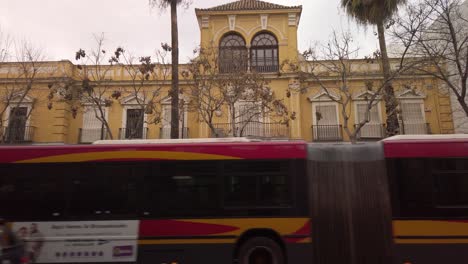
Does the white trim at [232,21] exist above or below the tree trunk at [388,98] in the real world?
above

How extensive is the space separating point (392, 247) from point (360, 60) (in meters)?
16.4

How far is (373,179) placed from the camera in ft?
28.6

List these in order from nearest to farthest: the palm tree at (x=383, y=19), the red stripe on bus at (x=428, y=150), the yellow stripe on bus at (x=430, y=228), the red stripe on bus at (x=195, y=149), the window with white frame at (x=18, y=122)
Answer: the yellow stripe on bus at (x=430, y=228) < the red stripe on bus at (x=428, y=150) < the red stripe on bus at (x=195, y=149) < the palm tree at (x=383, y=19) < the window with white frame at (x=18, y=122)

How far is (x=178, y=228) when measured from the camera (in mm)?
8406

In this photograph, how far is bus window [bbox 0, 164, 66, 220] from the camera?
8.66 meters

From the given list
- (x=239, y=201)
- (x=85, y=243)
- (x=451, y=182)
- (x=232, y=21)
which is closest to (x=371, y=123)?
(x=232, y=21)

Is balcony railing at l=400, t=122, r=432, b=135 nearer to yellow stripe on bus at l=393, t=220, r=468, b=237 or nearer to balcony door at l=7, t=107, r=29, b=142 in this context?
yellow stripe on bus at l=393, t=220, r=468, b=237

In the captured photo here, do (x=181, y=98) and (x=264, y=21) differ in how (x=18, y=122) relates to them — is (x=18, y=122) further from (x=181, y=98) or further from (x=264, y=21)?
(x=264, y=21)

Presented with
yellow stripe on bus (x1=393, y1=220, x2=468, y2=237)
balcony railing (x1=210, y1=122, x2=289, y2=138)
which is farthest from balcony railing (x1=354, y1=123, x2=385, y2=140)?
yellow stripe on bus (x1=393, y1=220, x2=468, y2=237)

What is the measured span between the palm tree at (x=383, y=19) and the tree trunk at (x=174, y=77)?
858 centimetres

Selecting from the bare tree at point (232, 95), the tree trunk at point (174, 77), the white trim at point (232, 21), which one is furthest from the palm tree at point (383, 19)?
the tree trunk at point (174, 77)

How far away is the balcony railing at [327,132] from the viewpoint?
71.9 ft

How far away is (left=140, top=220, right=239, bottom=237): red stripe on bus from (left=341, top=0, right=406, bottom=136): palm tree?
36.6 ft

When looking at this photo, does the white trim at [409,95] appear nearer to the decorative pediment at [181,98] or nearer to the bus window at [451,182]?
the decorative pediment at [181,98]
